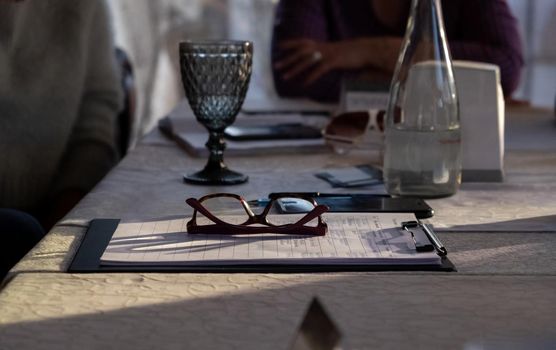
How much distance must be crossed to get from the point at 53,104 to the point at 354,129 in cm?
58

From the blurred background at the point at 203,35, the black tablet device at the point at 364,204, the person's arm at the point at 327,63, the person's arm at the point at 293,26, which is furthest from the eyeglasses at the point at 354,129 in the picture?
the blurred background at the point at 203,35

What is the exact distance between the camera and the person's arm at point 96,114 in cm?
164

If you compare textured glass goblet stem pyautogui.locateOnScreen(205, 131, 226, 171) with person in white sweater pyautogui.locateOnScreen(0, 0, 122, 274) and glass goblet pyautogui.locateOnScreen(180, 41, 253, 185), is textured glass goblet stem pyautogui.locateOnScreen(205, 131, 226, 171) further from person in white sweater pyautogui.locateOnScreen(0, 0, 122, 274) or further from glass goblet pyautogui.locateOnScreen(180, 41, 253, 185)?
person in white sweater pyautogui.locateOnScreen(0, 0, 122, 274)

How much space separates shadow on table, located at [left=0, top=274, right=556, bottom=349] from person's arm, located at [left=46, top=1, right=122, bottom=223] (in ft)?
2.95

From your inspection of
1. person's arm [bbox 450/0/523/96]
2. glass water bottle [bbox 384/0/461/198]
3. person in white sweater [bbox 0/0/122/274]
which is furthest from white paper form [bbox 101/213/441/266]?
person's arm [bbox 450/0/523/96]

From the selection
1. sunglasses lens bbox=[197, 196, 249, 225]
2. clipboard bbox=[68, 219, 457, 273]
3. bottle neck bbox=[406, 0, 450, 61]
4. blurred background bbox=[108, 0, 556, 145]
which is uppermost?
bottle neck bbox=[406, 0, 450, 61]

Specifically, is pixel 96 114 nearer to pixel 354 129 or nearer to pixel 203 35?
pixel 354 129

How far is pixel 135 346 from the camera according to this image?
0.61 metres

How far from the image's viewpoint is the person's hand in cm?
199

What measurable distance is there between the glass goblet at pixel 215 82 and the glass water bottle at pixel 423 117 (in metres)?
0.20

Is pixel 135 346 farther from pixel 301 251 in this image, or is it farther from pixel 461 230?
pixel 461 230

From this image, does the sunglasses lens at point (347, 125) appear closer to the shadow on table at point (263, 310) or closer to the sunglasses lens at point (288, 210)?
the sunglasses lens at point (288, 210)

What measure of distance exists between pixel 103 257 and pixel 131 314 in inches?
5.3

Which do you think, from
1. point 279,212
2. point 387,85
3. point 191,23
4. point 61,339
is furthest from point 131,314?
point 191,23
